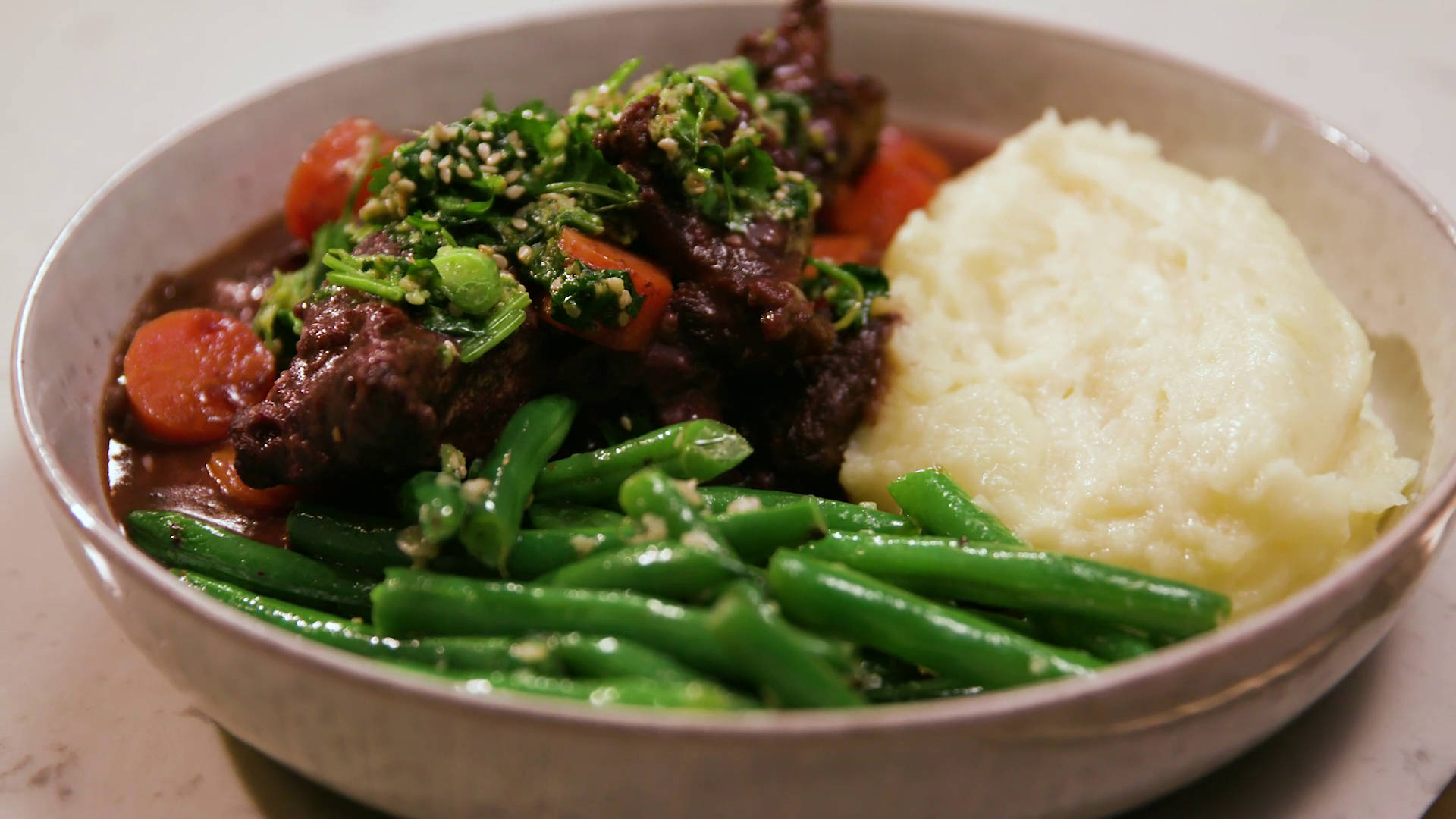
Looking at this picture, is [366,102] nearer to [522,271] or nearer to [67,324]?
[67,324]

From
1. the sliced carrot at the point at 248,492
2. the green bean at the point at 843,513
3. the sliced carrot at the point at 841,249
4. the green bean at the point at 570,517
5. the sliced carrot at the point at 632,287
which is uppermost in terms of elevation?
the sliced carrot at the point at 632,287

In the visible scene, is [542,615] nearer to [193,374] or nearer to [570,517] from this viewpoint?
[570,517]

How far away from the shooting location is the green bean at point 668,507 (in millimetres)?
2930

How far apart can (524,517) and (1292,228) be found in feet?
12.2

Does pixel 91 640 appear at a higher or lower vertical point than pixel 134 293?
lower

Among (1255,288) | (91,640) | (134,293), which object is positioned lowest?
(91,640)

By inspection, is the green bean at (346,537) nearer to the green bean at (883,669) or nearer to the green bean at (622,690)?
the green bean at (622,690)

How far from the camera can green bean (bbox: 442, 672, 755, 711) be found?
8.21 feet

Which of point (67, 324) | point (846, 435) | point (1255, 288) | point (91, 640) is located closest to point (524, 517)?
point (846, 435)

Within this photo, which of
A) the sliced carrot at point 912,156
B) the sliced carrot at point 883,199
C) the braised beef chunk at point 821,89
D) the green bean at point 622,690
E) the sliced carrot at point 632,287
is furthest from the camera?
the sliced carrot at point 912,156

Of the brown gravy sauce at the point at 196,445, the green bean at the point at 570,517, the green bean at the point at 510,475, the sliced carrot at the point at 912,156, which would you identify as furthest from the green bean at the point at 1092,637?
the sliced carrot at the point at 912,156

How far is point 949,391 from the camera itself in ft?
13.8

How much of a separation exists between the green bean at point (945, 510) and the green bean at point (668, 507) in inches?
29.7

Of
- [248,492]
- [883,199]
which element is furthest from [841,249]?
[248,492]
